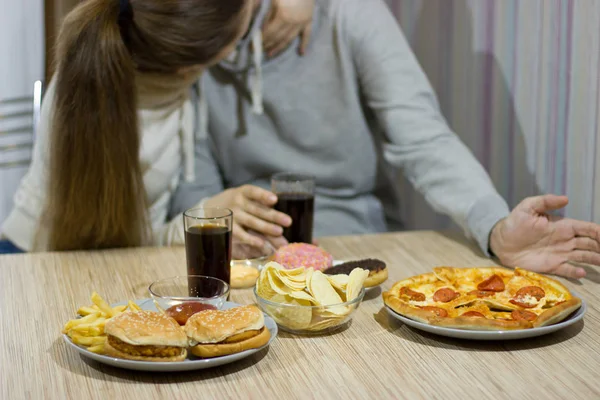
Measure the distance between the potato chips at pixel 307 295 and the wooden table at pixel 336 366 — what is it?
0.10 feet

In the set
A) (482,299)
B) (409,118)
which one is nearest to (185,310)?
(482,299)

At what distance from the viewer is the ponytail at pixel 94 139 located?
153 cm

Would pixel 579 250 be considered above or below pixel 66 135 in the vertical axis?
below

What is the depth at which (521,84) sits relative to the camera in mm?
1806

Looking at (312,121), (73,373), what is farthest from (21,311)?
(312,121)

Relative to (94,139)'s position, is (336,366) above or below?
below

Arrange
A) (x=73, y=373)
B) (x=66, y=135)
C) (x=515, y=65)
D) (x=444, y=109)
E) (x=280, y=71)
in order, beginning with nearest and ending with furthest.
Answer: (x=73, y=373), (x=66, y=135), (x=515, y=65), (x=280, y=71), (x=444, y=109)

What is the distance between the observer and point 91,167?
1.59 meters

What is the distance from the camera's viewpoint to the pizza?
3.50 ft

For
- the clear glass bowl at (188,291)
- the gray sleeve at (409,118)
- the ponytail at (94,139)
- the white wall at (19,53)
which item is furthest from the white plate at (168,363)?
the white wall at (19,53)

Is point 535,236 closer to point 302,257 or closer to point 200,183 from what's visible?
point 302,257

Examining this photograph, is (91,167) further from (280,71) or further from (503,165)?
(503,165)

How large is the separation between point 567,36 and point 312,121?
0.69 metres

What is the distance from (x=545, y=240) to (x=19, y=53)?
170cm
